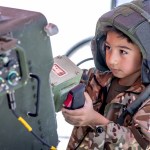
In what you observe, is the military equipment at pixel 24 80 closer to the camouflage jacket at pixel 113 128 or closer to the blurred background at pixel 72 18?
the camouflage jacket at pixel 113 128

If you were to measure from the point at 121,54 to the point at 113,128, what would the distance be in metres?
0.23

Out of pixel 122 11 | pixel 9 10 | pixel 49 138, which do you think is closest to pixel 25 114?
pixel 49 138

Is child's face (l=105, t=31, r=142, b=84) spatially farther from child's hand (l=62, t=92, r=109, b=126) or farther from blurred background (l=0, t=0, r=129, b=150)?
blurred background (l=0, t=0, r=129, b=150)

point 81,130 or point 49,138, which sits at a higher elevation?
point 49,138

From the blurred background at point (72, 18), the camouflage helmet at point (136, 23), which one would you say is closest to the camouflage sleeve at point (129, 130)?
the camouflage helmet at point (136, 23)

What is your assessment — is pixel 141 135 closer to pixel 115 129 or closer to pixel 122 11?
pixel 115 129

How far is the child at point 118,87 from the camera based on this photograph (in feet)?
3.03

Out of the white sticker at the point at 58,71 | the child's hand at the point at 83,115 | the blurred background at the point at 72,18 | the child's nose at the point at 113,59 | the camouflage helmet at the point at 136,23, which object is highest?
the camouflage helmet at the point at 136,23

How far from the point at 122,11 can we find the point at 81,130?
42cm

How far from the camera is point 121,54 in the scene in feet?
3.29

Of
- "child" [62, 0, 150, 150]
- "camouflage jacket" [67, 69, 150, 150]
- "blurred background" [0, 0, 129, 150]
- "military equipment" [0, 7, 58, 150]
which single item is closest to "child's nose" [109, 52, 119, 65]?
"child" [62, 0, 150, 150]

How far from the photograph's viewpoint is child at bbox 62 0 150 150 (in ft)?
3.03

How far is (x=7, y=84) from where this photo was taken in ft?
1.93

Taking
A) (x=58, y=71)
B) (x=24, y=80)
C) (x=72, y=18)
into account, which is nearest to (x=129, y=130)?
(x=58, y=71)
